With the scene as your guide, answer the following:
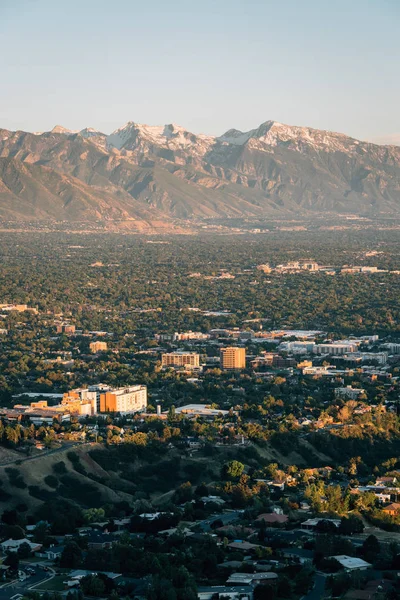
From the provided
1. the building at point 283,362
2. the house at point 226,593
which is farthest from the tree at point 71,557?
the building at point 283,362

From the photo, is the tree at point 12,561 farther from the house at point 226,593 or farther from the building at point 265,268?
the building at point 265,268

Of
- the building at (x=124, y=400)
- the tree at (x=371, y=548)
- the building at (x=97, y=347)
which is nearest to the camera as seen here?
the tree at (x=371, y=548)

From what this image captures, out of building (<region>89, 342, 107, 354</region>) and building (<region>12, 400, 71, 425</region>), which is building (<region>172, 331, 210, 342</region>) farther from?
building (<region>12, 400, 71, 425</region>)

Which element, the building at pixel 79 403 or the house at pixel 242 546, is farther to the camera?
the building at pixel 79 403

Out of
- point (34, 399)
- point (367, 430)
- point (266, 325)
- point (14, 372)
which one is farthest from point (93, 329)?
point (367, 430)

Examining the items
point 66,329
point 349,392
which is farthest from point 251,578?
point 66,329

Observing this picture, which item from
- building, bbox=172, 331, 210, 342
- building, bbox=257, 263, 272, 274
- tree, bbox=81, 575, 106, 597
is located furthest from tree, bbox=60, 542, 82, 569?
building, bbox=257, 263, 272, 274
